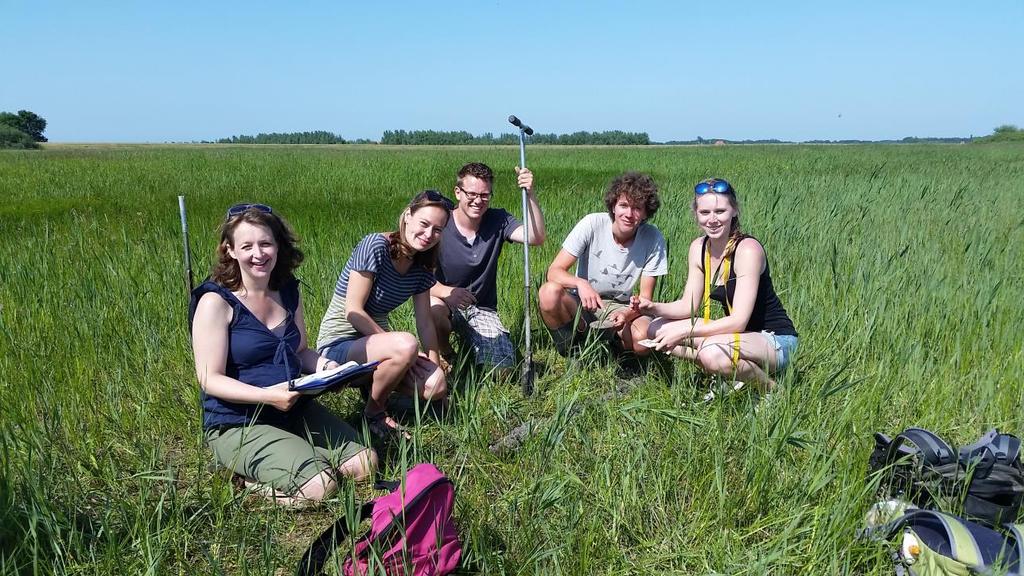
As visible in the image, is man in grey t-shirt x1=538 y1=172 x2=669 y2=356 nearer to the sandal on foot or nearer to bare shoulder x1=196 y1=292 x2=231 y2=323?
the sandal on foot

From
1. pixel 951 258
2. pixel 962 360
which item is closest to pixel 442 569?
pixel 962 360

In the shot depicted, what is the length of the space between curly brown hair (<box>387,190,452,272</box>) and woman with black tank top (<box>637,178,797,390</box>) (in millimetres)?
1072

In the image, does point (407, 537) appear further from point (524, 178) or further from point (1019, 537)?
point (524, 178)

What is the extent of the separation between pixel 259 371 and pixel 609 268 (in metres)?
1.92

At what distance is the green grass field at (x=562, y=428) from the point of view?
1770 mm

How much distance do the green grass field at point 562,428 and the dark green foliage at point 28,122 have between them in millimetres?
80981

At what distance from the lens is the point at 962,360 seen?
3020 millimetres

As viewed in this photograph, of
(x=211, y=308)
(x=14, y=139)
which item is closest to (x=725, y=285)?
(x=211, y=308)

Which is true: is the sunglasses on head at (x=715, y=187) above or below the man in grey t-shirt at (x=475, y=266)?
above

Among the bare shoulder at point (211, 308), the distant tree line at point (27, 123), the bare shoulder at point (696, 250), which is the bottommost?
the bare shoulder at point (211, 308)

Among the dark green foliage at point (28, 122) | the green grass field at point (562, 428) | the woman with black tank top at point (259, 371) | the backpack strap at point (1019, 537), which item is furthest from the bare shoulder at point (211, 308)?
the dark green foliage at point (28, 122)

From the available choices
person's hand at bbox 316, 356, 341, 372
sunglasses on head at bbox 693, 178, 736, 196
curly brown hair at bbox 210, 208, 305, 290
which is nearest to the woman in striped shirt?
person's hand at bbox 316, 356, 341, 372

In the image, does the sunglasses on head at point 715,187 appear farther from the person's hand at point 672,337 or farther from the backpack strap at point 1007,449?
the backpack strap at point 1007,449

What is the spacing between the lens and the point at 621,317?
319cm
